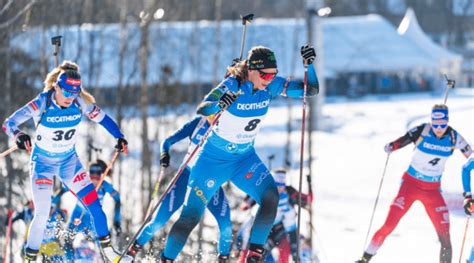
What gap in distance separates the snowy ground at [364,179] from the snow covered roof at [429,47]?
7672 millimetres

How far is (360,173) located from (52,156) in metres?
14.4

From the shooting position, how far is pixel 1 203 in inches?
937

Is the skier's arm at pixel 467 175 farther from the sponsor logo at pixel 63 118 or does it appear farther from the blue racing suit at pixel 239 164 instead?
the sponsor logo at pixel 63 118

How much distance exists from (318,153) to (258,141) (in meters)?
4.29

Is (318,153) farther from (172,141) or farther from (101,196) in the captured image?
(172,141)

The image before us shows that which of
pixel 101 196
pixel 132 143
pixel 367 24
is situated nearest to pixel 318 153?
pixel 132 143

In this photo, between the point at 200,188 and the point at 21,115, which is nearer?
the point at 200,188

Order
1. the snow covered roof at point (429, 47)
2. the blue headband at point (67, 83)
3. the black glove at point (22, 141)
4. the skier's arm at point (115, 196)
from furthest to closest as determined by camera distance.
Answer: the snow covered roof at point (429, 47) → the skier's arm at point (115, 196) → the blue headband at point (67, 83) → the black glove at point (22, 141)

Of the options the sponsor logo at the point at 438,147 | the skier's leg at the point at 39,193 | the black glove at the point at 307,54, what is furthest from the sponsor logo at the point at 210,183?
the sponsor logo at the point at 438,147

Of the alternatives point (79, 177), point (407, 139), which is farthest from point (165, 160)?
point (407, 139)

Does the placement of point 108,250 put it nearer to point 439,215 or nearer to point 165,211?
point 165,211

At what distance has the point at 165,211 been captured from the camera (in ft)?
28.7

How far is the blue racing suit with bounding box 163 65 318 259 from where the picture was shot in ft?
25.1

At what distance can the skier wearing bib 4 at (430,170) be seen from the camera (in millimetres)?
9500
